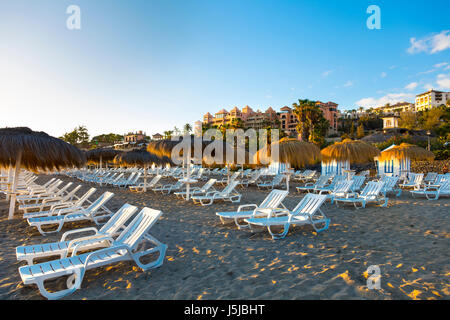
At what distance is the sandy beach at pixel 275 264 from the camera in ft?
8.72

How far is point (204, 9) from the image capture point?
33.5ft

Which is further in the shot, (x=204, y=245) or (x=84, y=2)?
(x=84, y=2)

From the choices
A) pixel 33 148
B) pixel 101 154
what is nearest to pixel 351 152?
pixel 33 148

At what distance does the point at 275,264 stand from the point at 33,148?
5929 millimetres

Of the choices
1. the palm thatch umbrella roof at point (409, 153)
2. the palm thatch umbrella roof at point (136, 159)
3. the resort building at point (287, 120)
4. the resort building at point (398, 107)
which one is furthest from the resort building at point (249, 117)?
the resort building at point (398, 107)

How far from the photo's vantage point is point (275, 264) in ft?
11.2

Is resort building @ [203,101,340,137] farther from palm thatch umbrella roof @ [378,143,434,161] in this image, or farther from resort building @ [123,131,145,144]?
palm thatch umbrella roof @ [378,143,434,161]

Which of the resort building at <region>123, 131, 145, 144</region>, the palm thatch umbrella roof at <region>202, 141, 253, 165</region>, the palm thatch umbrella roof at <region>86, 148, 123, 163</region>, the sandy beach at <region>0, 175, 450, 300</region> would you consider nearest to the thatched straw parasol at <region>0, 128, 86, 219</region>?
the sandy beach at <region>0, 175, 450, 300</region>

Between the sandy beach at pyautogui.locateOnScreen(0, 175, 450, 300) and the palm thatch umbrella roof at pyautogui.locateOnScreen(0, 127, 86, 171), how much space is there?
1.61 meters

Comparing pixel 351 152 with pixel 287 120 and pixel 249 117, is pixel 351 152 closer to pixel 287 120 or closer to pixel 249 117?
pixel 287 120

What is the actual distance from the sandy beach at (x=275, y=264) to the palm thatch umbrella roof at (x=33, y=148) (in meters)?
1.61
